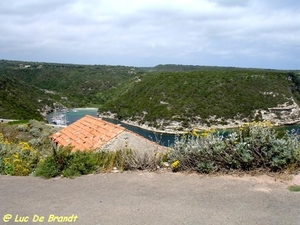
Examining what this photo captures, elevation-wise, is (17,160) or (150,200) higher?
(150,200)

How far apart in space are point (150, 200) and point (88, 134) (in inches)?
462

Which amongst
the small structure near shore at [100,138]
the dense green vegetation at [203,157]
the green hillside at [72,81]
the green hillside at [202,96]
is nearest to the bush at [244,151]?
the dense green vegetation at [203,157]

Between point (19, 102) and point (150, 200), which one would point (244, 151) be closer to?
point (150, 200)

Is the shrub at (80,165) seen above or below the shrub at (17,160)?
above

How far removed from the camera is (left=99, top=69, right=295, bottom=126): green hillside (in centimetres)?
9638

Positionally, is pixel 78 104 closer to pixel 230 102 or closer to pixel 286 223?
pixel 230 102

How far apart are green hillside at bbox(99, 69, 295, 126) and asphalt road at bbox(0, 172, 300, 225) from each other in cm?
8679

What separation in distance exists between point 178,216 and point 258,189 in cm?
178

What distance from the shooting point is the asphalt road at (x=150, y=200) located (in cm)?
479

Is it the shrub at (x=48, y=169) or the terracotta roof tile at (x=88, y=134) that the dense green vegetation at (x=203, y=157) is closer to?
the shrub at (x=48, y=169)

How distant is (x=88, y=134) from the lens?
16.8 meters

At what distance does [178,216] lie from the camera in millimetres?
4816
